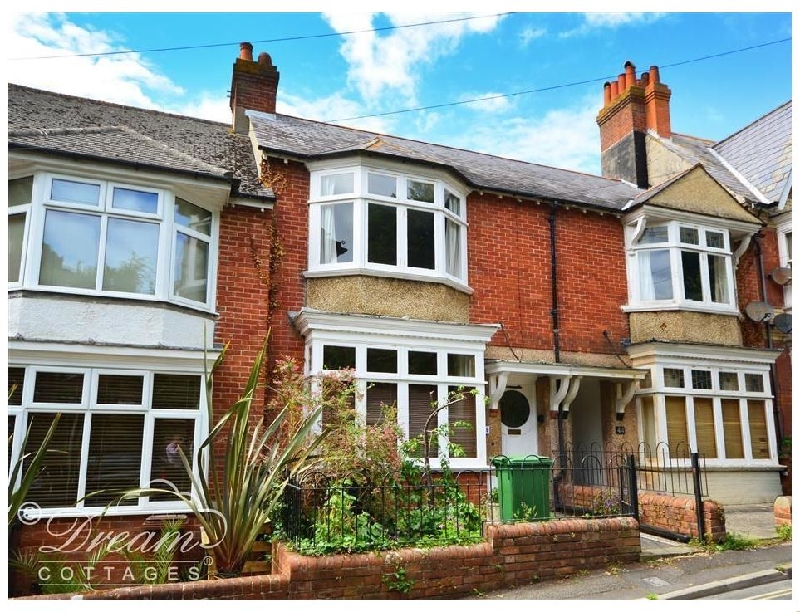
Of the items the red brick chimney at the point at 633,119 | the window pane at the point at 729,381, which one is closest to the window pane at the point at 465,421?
the window pane at the point at 729,381

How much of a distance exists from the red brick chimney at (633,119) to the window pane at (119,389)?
11757 mm

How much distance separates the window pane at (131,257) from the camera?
29.2 feet

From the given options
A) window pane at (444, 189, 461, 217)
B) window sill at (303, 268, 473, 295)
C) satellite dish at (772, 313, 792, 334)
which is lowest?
satellite dish at (772, 313, 792, 334)

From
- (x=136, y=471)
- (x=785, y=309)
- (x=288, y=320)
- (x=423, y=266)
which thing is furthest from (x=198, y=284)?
(x=785, y=309)

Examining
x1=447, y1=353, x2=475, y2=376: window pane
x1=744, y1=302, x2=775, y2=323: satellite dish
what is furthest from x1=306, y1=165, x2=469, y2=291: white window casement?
x1=744, y1=302, x2=775, y2=323: satellite dish

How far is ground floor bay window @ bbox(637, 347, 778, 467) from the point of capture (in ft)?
37.9

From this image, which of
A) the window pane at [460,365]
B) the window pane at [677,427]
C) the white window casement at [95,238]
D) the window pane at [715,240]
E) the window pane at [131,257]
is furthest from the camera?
the window pane at [715,240]

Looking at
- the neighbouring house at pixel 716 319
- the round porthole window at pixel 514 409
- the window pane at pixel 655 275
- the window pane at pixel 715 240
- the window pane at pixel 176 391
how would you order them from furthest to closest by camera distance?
the window pane at pixel 715 240, the window pane at pixel 655 275, the round porthole window at pixel 514 409, the neighbouring house at pixel 716 319, the window pane at pixel 176 391

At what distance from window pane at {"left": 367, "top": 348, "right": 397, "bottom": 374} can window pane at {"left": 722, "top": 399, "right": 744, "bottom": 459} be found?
635cm

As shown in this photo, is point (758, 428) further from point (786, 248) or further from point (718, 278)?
point (786, 248)

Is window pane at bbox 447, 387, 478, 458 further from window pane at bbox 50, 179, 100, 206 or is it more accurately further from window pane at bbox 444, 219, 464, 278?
window pane at bbox 50, 179, 100, 206

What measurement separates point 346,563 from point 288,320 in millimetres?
4678

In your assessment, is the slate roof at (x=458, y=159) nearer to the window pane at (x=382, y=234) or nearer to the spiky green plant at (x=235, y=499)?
the window pane at (x=382, y=234)

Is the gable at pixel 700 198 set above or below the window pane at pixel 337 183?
above
